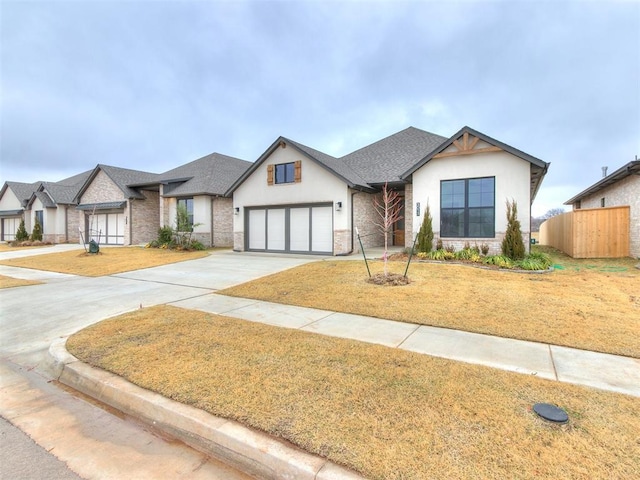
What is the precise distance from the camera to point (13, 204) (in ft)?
106

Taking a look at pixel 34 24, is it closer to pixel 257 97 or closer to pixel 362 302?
pixel 257 97

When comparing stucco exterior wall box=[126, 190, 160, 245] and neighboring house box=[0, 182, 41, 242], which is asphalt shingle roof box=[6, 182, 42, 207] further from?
stucco exterior wall box=[126, 190, 160, 245]

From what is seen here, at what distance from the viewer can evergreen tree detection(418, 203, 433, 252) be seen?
13.3 meters

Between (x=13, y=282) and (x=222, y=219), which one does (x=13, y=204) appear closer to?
(x=222, y=219)

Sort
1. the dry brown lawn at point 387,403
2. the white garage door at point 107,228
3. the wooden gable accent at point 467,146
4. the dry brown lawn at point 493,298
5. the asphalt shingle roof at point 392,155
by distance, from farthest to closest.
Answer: the white garage door at point 107,228, the asphalt shingle roof at point 392,155, the wooden gable accent at point 467,146, the dry brown lawn at point 493,298, the dry brown lawn at point 387,403

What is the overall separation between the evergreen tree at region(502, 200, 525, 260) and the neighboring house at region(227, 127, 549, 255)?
595mm

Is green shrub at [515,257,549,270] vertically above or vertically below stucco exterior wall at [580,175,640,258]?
below

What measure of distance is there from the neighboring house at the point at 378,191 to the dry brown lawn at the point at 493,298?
3.44m

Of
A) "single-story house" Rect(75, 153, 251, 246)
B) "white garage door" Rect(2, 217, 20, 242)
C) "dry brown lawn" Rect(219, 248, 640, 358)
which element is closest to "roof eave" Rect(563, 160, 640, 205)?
"dry brown lawn" Rect(219, 248, 640, 358)

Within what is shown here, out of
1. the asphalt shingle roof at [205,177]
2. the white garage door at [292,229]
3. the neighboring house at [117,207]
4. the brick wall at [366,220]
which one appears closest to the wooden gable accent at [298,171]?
the white garage door at [292,229]

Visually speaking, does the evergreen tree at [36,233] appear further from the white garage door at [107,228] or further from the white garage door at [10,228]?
the white garage door at [10,228]

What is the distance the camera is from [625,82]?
15445mm

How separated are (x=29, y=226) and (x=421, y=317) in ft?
126

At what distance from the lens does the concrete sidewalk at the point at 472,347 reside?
12.3 feet
